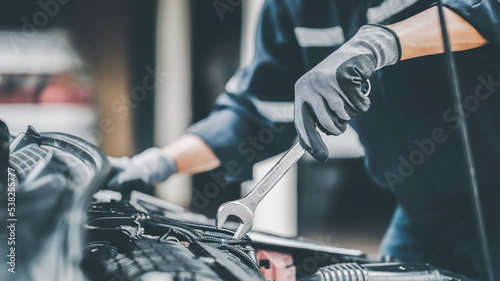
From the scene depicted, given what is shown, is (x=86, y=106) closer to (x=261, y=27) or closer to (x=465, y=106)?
(x=261, y=27)

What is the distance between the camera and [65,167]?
58cm

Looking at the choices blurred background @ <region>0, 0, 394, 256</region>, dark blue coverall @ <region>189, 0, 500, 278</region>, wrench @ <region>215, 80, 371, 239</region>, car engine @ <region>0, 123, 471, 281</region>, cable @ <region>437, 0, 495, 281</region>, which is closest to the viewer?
car engine @ <region>0, 123, 471, 281</region>

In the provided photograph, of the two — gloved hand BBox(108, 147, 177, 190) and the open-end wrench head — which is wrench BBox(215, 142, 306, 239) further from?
gloved hand BBox(108, 147, 177, 190)

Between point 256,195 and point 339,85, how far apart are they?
198 millimetres

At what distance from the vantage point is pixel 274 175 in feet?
2.33

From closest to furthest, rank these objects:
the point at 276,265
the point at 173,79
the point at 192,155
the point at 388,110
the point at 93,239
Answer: the point at 93,239, the point at 276,265, the point at 388,110, the point at 192,155, the point at 173,79

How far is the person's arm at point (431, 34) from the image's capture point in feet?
2.40

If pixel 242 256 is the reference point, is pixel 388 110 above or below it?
above

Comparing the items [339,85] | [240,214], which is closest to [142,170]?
[240,214]

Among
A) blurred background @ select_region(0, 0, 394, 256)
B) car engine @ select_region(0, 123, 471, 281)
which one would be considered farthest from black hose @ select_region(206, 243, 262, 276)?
blurred background @ select_region(0, 0, 394, 256)

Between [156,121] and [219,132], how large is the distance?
126 cm

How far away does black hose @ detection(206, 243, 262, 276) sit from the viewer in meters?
0.65

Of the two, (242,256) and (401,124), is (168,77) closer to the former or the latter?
(401,124)

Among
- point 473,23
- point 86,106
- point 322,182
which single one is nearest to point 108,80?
point 86,106
